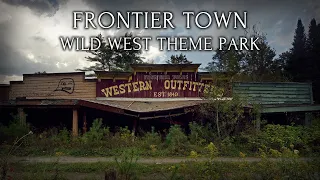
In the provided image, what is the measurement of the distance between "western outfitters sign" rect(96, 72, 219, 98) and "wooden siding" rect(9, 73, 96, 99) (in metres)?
0.84

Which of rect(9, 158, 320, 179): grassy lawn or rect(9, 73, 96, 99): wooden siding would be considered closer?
rect(9, 158, 320, 179): grassy lawn

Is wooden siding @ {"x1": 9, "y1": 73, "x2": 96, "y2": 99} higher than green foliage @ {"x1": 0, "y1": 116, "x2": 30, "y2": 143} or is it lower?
higher

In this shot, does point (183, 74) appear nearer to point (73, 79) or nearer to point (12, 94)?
point (73, 79)

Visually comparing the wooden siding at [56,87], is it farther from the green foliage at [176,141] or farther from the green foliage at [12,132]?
the green foliage at [176,141]

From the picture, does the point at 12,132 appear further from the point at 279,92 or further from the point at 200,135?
the point at 279,92

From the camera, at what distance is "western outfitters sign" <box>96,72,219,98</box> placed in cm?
1581

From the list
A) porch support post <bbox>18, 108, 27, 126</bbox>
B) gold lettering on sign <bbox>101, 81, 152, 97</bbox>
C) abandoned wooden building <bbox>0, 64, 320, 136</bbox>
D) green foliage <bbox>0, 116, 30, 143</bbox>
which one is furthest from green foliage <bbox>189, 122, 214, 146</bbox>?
porch support post <bbox>18, 108, 27, 126</bbox>

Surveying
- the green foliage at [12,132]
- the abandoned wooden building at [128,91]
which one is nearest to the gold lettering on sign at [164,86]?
the abandoned wooden building at [128,91]

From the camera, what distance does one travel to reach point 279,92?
15.9 m

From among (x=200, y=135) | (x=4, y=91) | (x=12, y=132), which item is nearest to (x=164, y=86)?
(x=200, y=135)

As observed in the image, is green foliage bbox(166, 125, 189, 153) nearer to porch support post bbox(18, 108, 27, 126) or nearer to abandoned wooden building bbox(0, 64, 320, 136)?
abandoned wooden building bbox(0, 64, 320, 136)

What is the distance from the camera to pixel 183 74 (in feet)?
53.4

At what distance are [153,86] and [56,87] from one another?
619 cm

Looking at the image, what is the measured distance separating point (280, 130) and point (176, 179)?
316 inches
